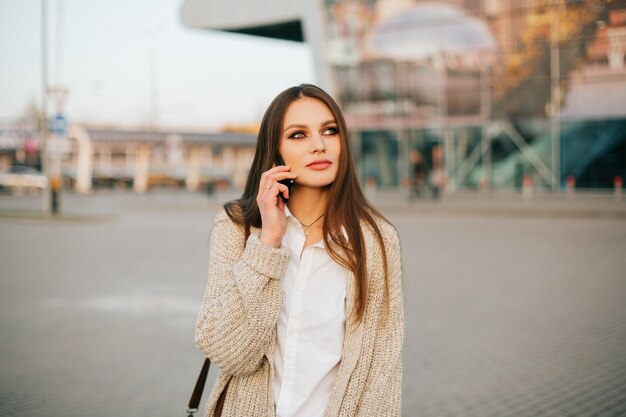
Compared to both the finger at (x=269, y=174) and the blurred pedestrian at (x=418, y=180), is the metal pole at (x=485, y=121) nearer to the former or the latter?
the blurred pedestrian at (x=418, y=180)

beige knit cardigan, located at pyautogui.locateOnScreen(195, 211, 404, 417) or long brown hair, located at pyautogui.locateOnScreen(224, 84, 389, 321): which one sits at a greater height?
long brown hair, located at pyautogui.locateOnScreen(224, 84, 389, 321)

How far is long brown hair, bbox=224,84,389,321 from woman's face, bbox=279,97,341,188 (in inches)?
0.8

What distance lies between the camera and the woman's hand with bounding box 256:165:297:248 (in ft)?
7.39

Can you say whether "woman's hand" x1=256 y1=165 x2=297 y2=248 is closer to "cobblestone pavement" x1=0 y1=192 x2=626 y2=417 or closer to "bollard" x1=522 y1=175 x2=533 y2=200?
"cobblestone pavement" x1=0 y1=192 x2=626 y2=417

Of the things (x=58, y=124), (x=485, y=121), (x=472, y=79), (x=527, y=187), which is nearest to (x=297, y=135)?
(x=58, y=124)

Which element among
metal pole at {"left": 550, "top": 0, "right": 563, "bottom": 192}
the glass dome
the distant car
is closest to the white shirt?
metal pole at {"left": 550, "top": 0, "right": 563, "bottom": 192}

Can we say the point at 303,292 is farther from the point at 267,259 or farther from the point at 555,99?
the point at 555,99

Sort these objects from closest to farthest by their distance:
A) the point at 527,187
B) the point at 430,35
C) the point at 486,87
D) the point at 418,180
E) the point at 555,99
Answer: the point at 418,180, the point at 527,187, the point at 555,99, the point at 486,87, the point at 430,35

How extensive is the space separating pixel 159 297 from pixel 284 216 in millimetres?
7884

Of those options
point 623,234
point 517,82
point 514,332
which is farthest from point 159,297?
point 517,82

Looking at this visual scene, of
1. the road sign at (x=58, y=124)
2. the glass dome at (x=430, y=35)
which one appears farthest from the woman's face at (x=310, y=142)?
the glass dome at (x=430, y=35)

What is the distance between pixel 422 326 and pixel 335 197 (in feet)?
18.9

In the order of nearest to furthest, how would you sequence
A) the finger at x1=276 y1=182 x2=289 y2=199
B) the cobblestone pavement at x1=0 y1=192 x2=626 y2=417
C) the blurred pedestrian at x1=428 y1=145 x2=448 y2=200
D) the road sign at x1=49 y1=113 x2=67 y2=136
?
the finger at x1=276 y1=182 x2=289 y2=199 < the cobblestone pavement at x1=0 y1=192 x2=626 y2=417 < the road sign at x1=49 y1=113 x2=67 y2=136 < the blurred pedestrian at x1=428 y1=145 x2=448 y2=200

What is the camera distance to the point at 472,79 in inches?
1342
